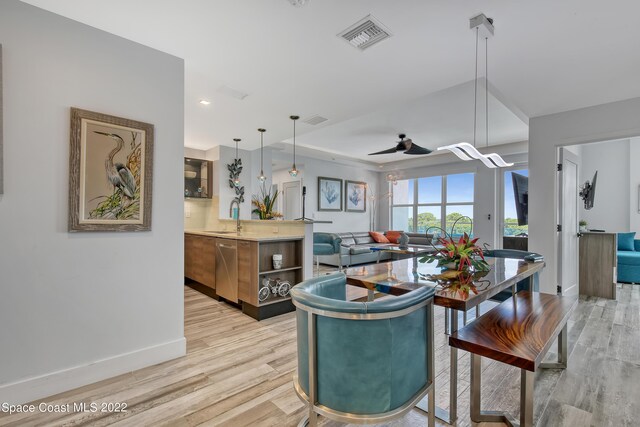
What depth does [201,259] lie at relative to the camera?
4.39m

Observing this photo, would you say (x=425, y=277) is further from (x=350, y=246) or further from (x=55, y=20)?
(x=350, y=246)

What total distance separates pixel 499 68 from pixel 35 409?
13.9 ft

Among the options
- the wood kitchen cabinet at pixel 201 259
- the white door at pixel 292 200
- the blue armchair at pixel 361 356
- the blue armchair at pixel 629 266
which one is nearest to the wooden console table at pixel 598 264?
the blue armchair at pixel 629 266

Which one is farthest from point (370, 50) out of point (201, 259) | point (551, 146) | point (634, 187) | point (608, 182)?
point (634, 187)

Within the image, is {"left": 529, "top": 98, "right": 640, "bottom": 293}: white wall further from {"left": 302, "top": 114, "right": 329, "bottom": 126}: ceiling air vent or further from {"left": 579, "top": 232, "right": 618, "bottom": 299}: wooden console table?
{"left": 302, "top": 114, "right": 329, "bottom": 126}: ceiling air vent

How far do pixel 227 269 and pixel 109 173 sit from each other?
1.95 metres

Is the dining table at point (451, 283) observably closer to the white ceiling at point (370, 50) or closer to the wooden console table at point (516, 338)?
the wooden console table at point (516, 338)

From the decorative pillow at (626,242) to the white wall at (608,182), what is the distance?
0.56 meters

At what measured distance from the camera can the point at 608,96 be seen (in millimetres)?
3262

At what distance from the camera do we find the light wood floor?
1707 mm

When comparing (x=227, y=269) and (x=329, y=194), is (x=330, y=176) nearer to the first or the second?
(x=329, y=194)

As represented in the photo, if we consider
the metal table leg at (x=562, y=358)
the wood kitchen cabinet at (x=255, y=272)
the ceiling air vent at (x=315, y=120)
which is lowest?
the metal table leg at (x=562, y=358)

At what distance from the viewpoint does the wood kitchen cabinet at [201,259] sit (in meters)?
4.12

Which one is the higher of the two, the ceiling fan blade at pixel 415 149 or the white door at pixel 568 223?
the ceiling fan blade at pixel 415 149
